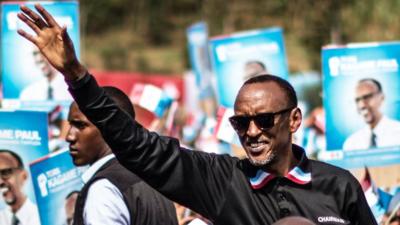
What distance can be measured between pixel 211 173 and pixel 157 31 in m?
41.5

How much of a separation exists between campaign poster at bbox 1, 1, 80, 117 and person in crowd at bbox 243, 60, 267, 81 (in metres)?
1.47

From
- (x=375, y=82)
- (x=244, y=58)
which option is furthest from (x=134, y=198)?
(x=244, y=58)

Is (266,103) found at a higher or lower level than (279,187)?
higher

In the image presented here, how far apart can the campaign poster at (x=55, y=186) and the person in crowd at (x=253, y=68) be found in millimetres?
2492

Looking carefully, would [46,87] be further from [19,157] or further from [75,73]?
[75,73]

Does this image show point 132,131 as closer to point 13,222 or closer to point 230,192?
point 230,192

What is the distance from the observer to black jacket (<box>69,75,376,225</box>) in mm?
3934

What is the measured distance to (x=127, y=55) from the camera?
1439 inches

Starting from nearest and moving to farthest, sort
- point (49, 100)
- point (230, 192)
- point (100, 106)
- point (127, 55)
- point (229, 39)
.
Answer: point (100, 106), point (230, 192), point (49, 100), point (229, 39), point (127, 55)

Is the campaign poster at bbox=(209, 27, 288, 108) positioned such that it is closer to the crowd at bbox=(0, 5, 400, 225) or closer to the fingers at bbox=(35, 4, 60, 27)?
the crowd at bbox=(0, 5, 400, 225)

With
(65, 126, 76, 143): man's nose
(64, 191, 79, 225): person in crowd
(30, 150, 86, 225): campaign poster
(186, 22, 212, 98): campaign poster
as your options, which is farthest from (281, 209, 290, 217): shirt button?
(186, 22, 212, 98): campaign poster

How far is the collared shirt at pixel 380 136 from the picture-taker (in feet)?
23.1

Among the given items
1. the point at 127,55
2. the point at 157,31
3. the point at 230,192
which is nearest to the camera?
the point at 230,192

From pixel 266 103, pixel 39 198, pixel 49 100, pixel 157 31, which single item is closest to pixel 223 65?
pixel 49 100
